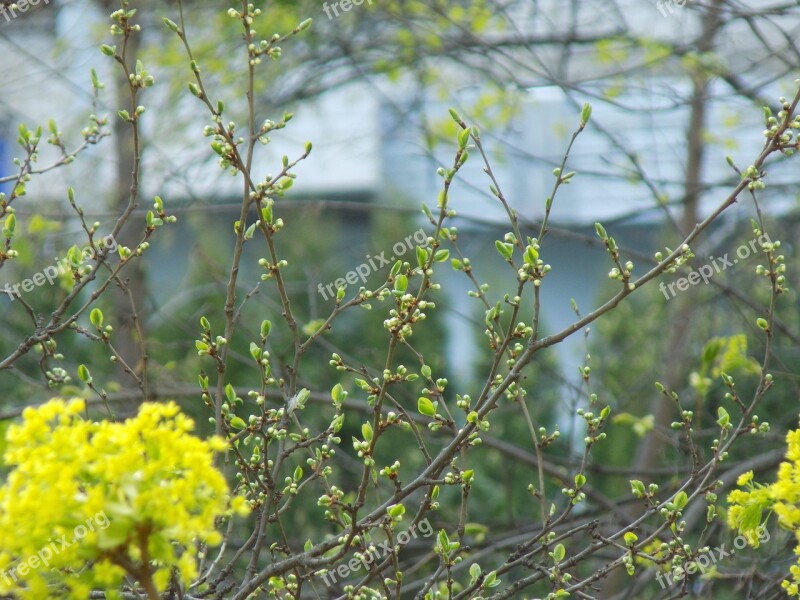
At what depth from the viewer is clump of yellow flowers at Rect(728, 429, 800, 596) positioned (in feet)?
5.93

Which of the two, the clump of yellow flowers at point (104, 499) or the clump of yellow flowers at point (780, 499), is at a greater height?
the clump of yellow flowers at point (104, 499)

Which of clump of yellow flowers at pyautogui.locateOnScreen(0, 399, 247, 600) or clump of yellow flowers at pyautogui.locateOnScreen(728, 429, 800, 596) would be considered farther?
clump of yellow flowers at pyautogui.locateOnScreen(728, 429, 800, 596)

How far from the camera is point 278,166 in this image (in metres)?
8.73

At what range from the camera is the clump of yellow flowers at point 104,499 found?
4.36 ft

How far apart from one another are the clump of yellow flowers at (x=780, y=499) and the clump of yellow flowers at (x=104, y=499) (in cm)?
115

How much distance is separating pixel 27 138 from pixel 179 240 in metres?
16.1

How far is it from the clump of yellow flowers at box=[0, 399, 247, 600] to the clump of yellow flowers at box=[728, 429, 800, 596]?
115 centimetres

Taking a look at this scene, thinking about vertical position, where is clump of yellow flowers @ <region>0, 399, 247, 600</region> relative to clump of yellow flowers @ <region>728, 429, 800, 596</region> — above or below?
above

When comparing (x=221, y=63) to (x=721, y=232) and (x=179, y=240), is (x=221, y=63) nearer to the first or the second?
(x=721, y=232)

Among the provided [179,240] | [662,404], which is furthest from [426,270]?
[179,240]

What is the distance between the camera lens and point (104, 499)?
1357 millimetres

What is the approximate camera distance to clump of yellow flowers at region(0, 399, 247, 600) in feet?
4.36

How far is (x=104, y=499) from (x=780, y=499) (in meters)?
1.45

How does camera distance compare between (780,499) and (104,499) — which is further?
(780,499)
